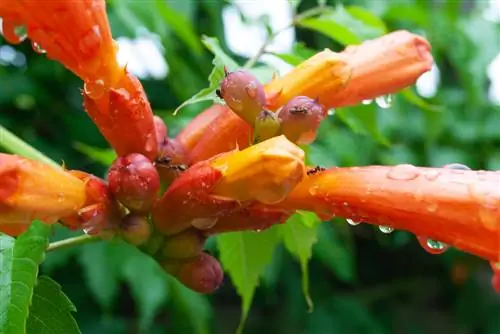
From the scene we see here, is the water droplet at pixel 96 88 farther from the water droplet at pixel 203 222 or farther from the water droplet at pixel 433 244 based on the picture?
the water droplet at pixel 433 244

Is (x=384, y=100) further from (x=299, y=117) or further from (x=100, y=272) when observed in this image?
(x=100, y=272)

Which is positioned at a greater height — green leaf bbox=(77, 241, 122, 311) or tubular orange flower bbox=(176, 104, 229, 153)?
tubular orange flower bbox=(176, 104, 229, 153)

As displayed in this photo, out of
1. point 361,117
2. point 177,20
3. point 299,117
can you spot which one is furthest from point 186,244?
point 177,20

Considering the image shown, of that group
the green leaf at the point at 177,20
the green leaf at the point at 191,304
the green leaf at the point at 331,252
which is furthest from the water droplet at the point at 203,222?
the green leaf at the point at 331,252

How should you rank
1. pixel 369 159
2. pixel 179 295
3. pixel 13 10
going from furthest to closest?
pixel 369 159
pixel 179 295
pixel 13 10

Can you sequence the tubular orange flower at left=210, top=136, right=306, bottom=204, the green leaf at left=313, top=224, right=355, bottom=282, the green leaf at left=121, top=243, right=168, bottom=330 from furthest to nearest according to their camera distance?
the green leaf at left=313, top=224, right=355, bottom=282 → the green leaf at left=121, top=243, right=168, bottom=330 → the tubular orange flower at left=210, top=136, right=306, bottom=204

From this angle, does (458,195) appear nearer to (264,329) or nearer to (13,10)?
(13,10)

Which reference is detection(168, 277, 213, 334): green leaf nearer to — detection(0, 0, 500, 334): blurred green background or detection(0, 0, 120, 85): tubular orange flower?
detection(0, 0, 500, 334): blurred green background

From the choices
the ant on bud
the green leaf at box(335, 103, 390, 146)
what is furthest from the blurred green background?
the ant on bud

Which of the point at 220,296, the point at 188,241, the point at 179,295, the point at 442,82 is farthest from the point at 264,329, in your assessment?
the point at 188,241
